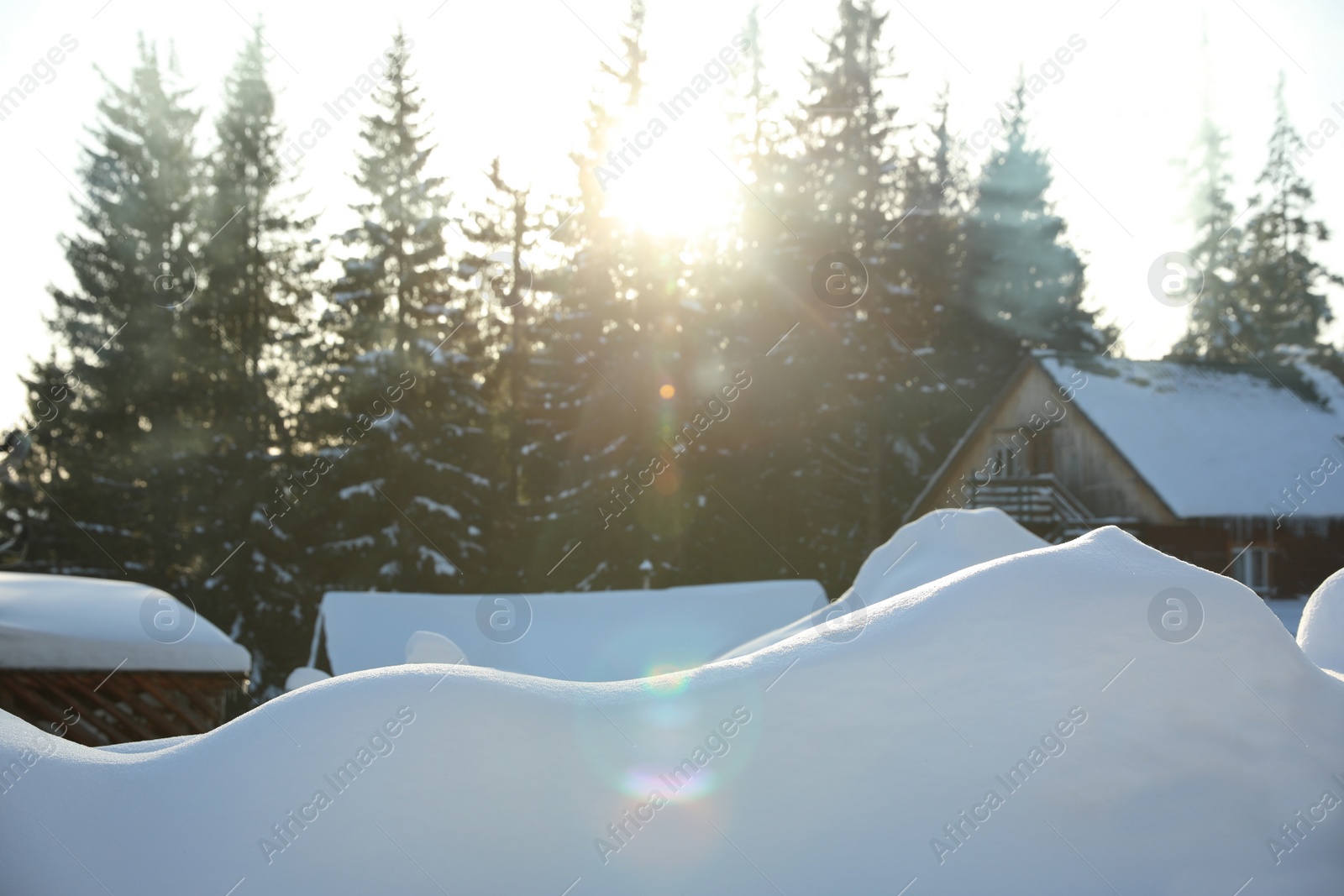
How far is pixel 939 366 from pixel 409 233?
42.3 feet

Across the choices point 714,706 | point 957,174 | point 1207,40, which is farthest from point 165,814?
point 1207,40

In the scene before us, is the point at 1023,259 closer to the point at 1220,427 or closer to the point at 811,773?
the point at 1220,427

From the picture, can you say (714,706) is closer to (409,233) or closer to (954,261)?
(409,233)

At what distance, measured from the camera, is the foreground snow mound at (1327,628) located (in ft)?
10.7

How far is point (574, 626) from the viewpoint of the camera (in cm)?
1002

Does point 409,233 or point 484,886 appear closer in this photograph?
point 484,886

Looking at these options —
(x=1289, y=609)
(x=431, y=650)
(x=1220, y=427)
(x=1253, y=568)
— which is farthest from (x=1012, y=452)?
(x=431, y=650)

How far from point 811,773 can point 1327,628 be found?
2344 millimetres

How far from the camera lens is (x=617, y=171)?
19.6 metres

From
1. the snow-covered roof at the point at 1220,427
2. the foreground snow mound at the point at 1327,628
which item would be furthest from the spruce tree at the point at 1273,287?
the foreground snow mound at the point at 1327,628

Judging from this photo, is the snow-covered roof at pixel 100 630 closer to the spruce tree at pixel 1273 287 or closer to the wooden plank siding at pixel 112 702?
the wooden plank siding at pixel 112 702

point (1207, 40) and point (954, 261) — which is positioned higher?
point (1207, 40)

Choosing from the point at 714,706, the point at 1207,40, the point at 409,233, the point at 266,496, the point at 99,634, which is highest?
the point at 1207,40

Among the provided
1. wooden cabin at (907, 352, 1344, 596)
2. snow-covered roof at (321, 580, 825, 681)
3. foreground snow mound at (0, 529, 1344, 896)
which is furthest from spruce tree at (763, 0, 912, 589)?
foreground snow mound at (0, 529, 1344, 896)
